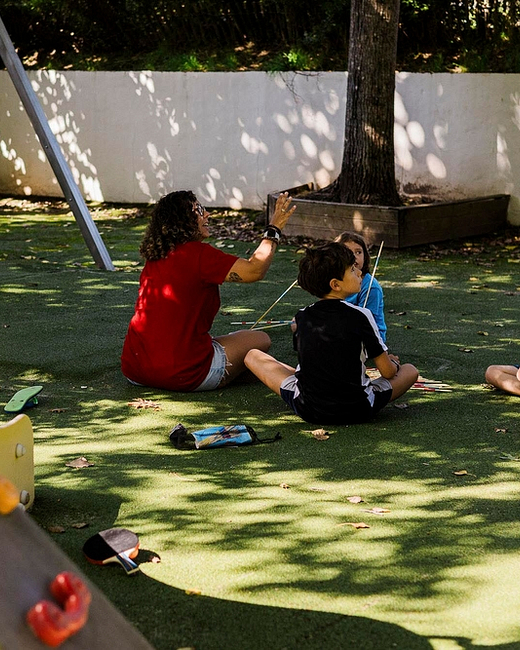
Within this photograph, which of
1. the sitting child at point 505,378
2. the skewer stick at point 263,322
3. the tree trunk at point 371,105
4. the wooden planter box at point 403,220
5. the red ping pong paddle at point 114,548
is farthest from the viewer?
the tree trunk at point 371,105

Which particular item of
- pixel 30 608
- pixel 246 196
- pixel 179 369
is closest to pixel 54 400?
pixel 179 369

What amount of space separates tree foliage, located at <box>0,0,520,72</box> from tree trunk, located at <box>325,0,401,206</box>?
1.97 meters

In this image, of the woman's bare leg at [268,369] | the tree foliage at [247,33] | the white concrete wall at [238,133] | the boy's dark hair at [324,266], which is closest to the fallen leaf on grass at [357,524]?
the boy's dark hair at [324,266]

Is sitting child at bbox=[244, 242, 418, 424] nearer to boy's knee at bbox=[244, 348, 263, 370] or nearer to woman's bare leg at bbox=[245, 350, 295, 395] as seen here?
woman's bare leg at bbox=[245, 350, 295, 395]

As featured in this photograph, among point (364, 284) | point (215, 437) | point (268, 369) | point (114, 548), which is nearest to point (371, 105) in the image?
point (364, 284)

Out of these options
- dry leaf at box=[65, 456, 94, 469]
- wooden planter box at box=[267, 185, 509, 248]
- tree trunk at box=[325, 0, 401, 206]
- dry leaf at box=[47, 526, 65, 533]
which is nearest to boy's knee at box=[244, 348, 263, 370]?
dry leaf at box=[65, 456, 94, 469]

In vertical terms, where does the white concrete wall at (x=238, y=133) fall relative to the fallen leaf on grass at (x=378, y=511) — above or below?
above

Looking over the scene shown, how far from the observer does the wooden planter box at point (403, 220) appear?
1019cm

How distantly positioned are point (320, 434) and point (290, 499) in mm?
833

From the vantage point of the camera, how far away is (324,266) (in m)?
4.67

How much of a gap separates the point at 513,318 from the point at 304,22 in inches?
319

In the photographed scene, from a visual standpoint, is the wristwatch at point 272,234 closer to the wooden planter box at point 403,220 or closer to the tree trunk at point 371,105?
the wooden planter box at point 403,220

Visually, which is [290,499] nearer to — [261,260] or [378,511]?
[378,511]

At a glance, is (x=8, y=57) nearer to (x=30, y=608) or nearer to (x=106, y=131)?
(x=106, y=131)
